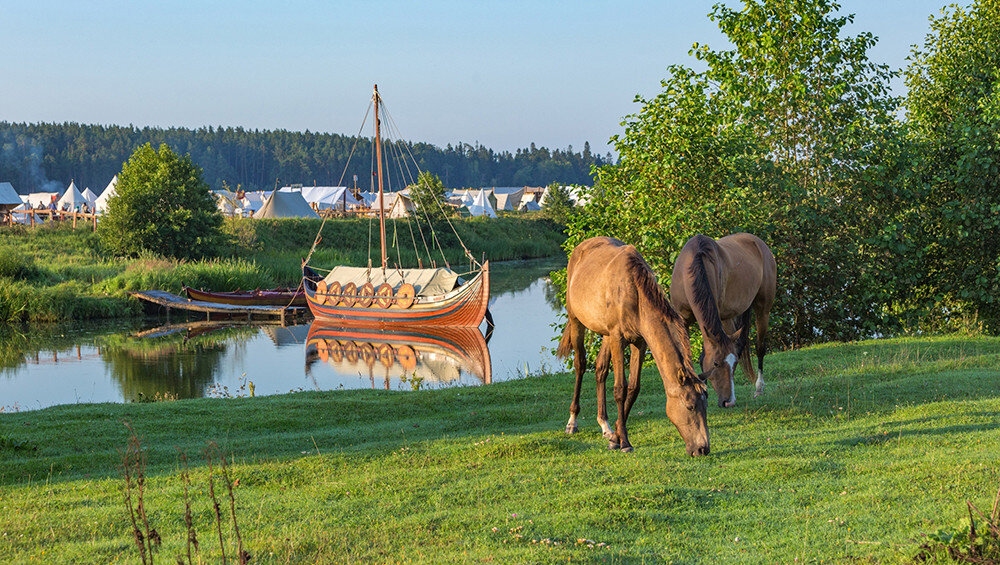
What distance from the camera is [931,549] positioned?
442cm

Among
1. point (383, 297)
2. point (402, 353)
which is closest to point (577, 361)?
point (402, 353)

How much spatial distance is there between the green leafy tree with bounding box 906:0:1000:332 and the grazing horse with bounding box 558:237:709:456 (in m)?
9.90

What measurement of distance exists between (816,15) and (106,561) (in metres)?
14.9

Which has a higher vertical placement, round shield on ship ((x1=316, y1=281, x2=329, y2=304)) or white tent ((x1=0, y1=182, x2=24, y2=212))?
white tent ((x1=0, y1=182, x2=24, y2=212))

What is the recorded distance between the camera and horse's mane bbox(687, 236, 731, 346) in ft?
25.4

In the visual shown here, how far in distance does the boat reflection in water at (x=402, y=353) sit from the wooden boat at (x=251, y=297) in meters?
3.20

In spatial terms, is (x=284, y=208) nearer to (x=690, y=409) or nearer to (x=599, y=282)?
(x=599, y=282)

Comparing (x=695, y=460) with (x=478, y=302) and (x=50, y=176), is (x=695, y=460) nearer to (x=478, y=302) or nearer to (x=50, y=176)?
(x=478, y=302)

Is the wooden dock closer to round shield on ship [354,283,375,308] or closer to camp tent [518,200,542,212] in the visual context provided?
round shield on ship [354,283,375,308]

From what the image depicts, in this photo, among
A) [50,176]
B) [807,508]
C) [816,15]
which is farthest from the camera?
[50,176]

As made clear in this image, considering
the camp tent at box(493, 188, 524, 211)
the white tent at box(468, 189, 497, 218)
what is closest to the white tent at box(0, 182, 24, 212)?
the white tent at box(468, 189, 497, 218)

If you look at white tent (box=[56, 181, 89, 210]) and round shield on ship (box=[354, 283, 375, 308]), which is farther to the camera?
white tent (box=[56, 181, 89, 210])

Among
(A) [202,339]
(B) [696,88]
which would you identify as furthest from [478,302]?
(B) [696,88]

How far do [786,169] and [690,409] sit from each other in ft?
35.3
